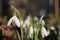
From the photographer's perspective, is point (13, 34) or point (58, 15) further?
point (58, 15)

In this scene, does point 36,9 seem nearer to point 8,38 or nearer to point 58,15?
point 58,15

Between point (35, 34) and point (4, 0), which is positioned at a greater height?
point (4, 0)

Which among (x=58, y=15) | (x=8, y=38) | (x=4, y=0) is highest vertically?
(x=4, y=0)

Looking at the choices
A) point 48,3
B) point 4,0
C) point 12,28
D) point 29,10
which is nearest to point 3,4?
point 4,0

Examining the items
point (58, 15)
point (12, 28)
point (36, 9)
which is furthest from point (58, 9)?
point (12, 28)

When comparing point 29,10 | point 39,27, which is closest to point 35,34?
point 39,27

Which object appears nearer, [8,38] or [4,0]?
[8,38]

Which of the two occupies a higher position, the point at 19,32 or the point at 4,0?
the point at 4,0

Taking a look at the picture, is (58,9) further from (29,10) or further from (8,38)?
(8,38)
